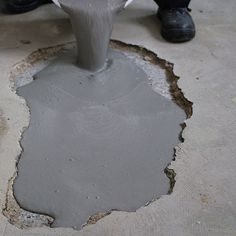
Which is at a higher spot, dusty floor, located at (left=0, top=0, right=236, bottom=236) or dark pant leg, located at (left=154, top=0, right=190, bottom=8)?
dark pant leg, located at (left=154, top=0, right=190, bottom=8)

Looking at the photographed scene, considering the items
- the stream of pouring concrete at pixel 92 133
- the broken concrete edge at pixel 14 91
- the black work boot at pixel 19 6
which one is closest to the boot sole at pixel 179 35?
the broken concrete edge at pixel 14 91

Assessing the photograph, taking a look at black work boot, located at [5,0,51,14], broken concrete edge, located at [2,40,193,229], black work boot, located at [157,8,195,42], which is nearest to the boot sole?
black work boot, located at [157,8,195,42]

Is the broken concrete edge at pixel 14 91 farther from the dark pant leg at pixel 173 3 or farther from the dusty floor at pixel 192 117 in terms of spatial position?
the dark pant leg at pixel 173 3

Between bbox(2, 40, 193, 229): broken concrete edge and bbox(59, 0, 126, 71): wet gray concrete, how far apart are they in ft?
0.58

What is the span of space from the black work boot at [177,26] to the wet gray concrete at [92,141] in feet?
0.89

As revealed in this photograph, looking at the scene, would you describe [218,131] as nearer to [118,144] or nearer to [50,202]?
[118,144]

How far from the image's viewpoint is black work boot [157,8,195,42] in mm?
1925

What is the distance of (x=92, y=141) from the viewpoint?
1432 millimetres

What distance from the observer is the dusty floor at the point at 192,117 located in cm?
117

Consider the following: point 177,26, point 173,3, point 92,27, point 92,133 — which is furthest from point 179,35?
point 92,133

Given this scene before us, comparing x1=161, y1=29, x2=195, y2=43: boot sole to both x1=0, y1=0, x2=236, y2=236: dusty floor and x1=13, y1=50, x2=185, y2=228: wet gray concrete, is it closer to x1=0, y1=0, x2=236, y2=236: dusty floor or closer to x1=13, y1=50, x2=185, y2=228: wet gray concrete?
x1=0, y1=0, x2=236, y2=236: dusty floor

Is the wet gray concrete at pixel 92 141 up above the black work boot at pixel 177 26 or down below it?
below

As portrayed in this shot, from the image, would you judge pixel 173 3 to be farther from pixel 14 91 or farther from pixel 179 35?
pixel 14 91

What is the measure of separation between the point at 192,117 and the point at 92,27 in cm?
54
